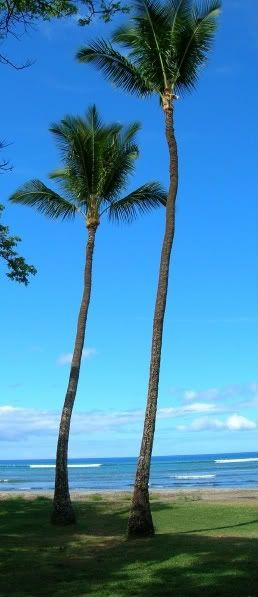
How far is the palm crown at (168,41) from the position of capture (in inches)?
603

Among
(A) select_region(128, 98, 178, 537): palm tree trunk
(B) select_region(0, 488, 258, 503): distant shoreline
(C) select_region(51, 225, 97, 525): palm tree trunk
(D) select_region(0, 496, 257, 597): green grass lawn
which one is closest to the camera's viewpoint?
(D) select_region(0, 496, 257, 597): green grass lawn

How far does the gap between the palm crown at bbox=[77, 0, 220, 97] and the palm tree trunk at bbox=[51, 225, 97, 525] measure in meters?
5.02

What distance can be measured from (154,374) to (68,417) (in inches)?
176

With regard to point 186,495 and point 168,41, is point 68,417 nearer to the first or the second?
point 168,41

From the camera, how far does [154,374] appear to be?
543 inches

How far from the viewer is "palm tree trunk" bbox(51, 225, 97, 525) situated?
54.5 feet

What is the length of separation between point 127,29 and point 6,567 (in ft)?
40.6

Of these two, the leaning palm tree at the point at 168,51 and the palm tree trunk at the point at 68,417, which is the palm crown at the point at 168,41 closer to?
the leaning palm tree at the point at 168,51

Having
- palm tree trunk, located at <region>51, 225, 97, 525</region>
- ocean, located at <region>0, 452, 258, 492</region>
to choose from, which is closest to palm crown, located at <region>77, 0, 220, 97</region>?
palm tree trunk, located at <region>51, 225, 97, 525</region>

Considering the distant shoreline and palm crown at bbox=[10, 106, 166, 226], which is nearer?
palm crown at bbox=[10, 106, 166, 226]

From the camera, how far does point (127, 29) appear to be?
15.6m

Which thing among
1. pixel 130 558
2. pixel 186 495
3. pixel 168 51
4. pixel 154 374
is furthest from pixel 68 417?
pixel 186 495

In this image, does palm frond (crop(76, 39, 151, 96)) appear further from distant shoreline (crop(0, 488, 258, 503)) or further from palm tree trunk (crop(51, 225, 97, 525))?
distant shoreline (crop(0, 488, 258, 503))

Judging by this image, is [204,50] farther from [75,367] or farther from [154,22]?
[75,367]
